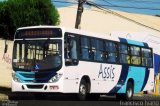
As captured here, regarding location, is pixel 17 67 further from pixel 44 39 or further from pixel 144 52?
pixel 144 52

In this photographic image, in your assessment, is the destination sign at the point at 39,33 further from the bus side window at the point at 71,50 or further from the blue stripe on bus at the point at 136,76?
the blue stripe on bus at the point at 136,76

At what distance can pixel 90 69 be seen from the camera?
83.7 ft

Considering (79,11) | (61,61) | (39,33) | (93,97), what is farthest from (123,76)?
(79,11)

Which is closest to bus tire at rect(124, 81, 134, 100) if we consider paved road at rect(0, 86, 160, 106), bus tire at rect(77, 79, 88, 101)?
paved road at rect(0, 86, 160, 106)

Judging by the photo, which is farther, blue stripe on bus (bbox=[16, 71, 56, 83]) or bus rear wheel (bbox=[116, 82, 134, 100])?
bus rear wheel (bbox=[116, 82, 134, 100])

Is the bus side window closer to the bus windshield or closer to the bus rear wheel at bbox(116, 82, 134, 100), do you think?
the bus windshield

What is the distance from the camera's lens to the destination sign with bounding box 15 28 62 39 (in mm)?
23948

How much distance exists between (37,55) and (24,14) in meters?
13.0

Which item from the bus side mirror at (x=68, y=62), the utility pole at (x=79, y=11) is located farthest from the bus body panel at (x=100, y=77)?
the utility pole at (x=79, y=11)

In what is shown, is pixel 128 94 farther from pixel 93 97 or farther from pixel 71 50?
pixel 71 50

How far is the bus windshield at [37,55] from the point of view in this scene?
23609mm

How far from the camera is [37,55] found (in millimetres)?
23969

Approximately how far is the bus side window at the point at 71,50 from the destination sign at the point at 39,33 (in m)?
0.46

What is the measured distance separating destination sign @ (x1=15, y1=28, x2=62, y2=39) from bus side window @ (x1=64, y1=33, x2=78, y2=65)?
0.46 m
